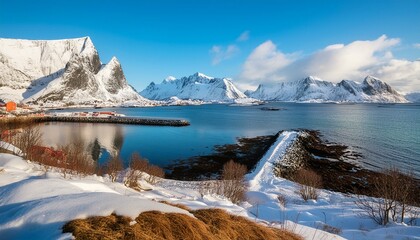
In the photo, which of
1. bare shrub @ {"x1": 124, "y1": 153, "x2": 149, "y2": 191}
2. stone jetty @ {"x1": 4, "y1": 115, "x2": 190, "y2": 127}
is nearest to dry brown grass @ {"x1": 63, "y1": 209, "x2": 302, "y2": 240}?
bare shrub @ {"x1": 124, "y1": 153, "x2": 149, "y2": 191}

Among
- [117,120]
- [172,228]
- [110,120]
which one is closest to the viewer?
[172,228]

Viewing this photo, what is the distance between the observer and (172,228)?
4.75 meters

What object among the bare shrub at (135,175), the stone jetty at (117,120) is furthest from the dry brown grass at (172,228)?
the stone jetty at (117,120)

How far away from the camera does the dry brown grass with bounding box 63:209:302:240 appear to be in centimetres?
402

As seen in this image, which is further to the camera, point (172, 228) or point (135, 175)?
point (135, 175)

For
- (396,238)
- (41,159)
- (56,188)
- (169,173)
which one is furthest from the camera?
(169,173)

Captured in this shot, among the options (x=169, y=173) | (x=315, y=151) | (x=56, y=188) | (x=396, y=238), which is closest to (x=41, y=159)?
(x=169, y=173)

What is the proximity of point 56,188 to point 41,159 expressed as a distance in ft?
63.3

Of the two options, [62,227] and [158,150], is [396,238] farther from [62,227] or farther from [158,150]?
[158,150]

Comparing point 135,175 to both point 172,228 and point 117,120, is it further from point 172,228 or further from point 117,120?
point 117,120

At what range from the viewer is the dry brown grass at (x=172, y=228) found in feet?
13.2

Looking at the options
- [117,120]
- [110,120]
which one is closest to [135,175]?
[117,120]

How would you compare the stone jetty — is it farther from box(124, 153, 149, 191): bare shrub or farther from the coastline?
box(124, 153, 149, 191): bare shrub

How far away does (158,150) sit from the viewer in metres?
47.3
